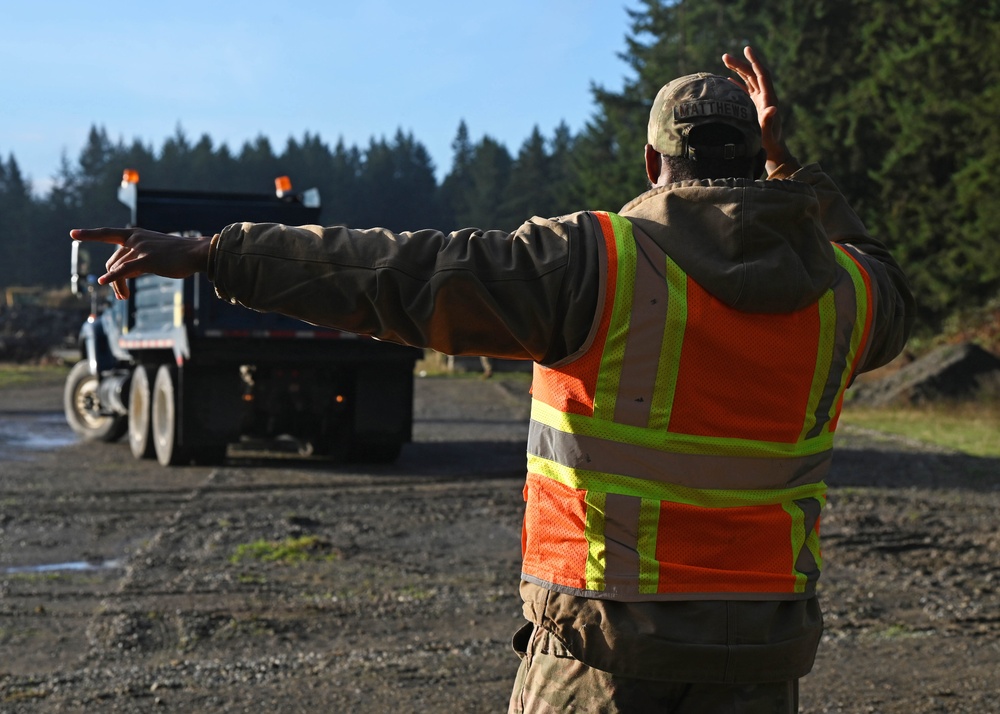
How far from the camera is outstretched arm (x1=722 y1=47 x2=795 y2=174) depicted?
3.16m

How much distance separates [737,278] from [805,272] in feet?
0.56

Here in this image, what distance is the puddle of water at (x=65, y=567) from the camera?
26.6 feet

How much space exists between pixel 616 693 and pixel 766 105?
156cm

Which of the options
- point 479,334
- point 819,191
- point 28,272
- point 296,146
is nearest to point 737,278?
point 479,334

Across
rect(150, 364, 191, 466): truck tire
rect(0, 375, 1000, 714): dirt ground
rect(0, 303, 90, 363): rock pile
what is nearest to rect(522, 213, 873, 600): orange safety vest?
rect(0, 375, 1000, 714): dirt ground

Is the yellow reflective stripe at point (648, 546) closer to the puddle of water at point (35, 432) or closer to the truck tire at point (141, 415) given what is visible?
the truck tire at point (141, 415)

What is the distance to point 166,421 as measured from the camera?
44.0 ft

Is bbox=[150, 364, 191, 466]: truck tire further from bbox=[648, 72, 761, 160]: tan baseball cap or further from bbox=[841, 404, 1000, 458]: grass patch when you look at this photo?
bbox=[648, 72, 761, 160]: tan baseball cap

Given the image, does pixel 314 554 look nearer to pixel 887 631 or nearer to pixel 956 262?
pixel 887 631

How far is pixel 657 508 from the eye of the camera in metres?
2.52

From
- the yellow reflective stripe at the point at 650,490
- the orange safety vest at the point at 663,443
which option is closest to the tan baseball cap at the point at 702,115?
the orange safety vest at the point at 663,443

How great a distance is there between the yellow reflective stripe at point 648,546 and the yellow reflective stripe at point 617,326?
0.65ft

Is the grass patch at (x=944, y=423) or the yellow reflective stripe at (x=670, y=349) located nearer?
the yellow reflective stripe at (x=670, y=349)

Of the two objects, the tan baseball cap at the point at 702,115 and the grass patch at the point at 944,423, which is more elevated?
the tan baseball cap at the point at 702,115
